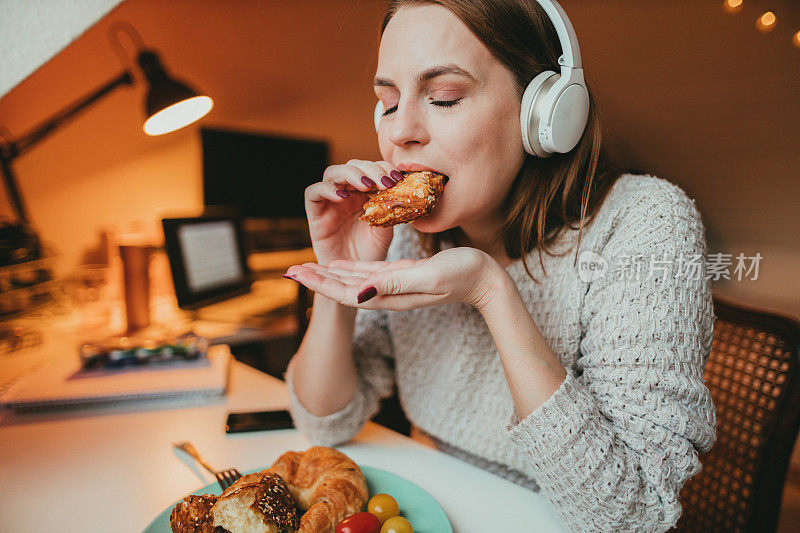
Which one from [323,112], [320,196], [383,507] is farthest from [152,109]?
[383,507]

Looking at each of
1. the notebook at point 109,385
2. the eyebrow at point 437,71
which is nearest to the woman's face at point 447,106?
the eyebrow at point 437,71

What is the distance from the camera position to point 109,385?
1158mm

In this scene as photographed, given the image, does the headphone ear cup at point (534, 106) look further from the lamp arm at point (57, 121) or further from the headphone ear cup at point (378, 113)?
the lamp arm at point (57, 121)

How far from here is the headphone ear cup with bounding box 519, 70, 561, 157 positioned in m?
0.79

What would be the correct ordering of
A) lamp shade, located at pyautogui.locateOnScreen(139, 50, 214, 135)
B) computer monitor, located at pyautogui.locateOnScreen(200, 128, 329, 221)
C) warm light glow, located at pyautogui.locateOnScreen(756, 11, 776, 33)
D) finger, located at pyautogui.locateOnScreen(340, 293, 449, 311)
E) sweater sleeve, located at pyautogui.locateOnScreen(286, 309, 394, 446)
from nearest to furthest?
finger, located at pyautogui.locateOnScreen(340, 293, 449, 311) < sweater sleeve, located at pyautogui.locateOnScreen(286, 309, 394, 446) < lamp shade, located at pyautogui.locateOnScreen(139, 50, 214, 135) < warm light glow, located at pyautogui.locateOnScreen(756, 11, 776, 33) < computer monitor, located at pyautogui.locateOnScreen(200, 128, 329, 221)

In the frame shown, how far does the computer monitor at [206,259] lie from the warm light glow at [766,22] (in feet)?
7.44

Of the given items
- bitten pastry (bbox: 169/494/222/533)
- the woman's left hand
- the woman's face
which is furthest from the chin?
bitten pastry (bbox: 169/494/222/533)

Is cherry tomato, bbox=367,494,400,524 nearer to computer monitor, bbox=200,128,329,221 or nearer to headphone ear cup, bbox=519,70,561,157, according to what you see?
headphone ear cup, bbox=519,70,561,157

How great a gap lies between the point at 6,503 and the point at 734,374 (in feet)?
4.35

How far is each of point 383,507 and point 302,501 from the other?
0.12m

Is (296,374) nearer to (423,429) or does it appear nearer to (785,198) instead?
(423,429)

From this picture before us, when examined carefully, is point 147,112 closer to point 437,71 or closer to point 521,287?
point 437,71

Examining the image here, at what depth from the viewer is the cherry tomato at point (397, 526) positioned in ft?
2.09

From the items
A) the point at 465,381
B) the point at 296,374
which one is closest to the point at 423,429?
the point at 465,381
